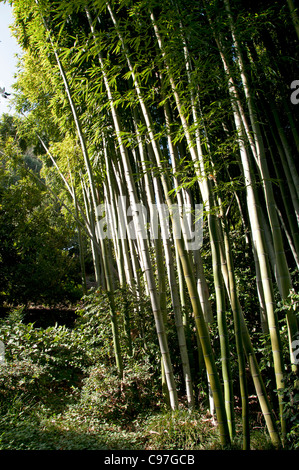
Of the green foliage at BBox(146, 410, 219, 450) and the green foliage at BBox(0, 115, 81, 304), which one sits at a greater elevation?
the green foliage at BBox(0, 115, 81, 304)

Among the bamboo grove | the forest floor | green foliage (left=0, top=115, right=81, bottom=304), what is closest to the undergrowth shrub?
the forest floor

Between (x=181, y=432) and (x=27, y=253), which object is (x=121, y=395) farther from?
(x=27, y=253)

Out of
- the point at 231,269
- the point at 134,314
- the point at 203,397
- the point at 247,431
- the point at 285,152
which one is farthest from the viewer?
the point at 134,314

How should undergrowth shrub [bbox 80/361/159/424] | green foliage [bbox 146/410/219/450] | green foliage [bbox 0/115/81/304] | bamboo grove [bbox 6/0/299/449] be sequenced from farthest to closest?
green foliage [bbox 0/115/81/304]
undergrowth shrub [bbox 80/361/159/424]
green foliage [bbox 146/410/219/450]
bamboo grove [bbox 6/0/299/449]

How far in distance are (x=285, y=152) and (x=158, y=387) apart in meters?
2.39

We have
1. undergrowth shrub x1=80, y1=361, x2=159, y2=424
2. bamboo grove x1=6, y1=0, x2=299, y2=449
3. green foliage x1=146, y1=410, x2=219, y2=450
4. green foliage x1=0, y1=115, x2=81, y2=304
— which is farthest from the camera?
green foliage x1=0, y1=115, x2=81, y2=304

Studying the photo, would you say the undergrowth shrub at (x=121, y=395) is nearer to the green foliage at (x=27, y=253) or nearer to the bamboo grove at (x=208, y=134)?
the bamboo grove at (x=208, y=134)

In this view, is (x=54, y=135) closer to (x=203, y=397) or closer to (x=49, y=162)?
(x=49, y=162)

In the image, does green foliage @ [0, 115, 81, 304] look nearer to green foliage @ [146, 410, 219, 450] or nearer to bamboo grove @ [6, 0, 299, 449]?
bamboo grove @ [6, 0, 299, 449]

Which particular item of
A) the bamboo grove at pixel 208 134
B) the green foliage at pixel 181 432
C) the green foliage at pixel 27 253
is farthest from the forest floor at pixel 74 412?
the green foliage at pixel 27 253

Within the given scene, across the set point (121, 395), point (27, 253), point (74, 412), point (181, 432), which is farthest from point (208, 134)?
point (27, 253)

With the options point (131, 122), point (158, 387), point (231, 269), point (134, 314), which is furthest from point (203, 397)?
point (131, 122)

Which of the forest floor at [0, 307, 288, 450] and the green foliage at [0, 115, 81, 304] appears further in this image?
the green foliage at [0, 115, 81, 304]

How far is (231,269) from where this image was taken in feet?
6.69
